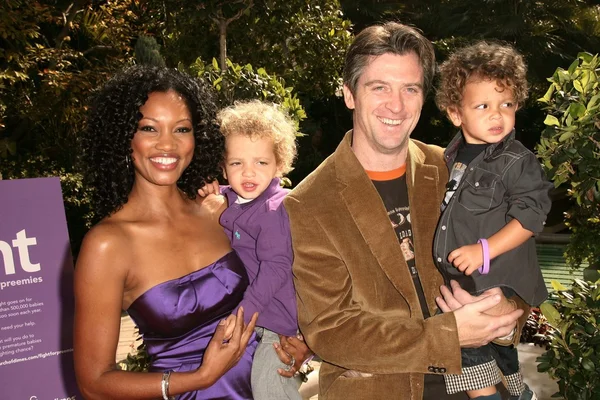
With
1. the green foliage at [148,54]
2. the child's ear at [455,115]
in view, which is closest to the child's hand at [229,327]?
the child's ear at [455,115]

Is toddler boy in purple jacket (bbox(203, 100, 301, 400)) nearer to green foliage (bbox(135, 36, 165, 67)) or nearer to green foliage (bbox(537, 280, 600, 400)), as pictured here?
green foliage (bbox(537, 280, 600, 400))

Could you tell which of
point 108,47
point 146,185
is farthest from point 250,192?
point 108,47

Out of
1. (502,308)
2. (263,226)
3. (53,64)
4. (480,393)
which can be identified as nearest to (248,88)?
(263,226)

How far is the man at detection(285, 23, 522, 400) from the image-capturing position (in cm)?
239

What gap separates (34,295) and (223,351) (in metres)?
2.78

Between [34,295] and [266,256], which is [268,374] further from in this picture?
[34,295]

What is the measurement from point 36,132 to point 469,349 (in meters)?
11.7

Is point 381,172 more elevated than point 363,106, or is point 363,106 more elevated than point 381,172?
point 363,106

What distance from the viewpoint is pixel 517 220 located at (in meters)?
2.52

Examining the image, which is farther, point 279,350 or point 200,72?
point 200,72

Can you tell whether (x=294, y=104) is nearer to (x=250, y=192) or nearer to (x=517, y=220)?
(x=250, y=192)

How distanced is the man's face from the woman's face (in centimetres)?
70

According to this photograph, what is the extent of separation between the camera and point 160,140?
258 cm

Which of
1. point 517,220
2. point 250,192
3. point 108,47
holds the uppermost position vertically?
point 108,47
